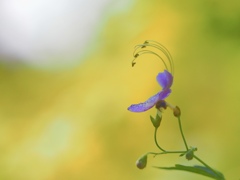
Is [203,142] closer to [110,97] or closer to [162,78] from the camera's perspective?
[110,97]

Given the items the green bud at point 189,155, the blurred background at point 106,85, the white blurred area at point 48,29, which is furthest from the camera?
the white blurred area at point 48,29

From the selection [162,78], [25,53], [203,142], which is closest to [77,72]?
[25,53]

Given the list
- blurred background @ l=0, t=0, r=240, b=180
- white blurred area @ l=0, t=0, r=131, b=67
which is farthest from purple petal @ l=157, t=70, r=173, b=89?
white blurred area @ l=0, t=0, r=131, b=67

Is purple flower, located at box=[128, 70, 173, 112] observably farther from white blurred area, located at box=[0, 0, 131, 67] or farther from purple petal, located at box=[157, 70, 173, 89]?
white blurred area, located at box=[0, 0, 131, 67]

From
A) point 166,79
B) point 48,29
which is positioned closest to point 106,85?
point 48,29

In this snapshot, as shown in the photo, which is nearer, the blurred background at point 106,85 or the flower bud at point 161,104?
the flower bud at point 161,104

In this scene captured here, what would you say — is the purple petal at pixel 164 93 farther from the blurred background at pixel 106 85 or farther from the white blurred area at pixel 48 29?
the white blurred area at pixel 48 29

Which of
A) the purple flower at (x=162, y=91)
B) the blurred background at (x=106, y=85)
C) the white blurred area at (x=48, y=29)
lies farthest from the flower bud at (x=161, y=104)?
the white blurred area at (x=48, y=29)

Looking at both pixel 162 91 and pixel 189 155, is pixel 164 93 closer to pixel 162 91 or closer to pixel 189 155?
pixel 162 91
